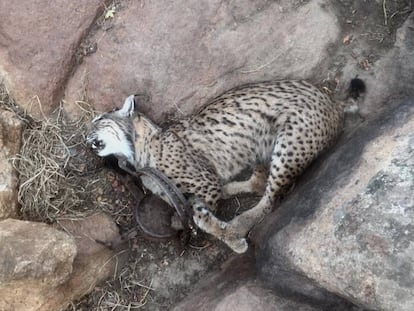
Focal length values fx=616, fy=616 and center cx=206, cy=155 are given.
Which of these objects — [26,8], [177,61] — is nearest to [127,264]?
[177,61]

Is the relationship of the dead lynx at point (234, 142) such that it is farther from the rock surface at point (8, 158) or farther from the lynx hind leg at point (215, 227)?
the rock surface at point (8, 158)

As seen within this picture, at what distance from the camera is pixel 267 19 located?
15.0 ft

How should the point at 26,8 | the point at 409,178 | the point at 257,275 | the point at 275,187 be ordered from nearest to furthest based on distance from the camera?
the point at 409,178, the point at 257,275, the point at 275,187, the point at 26,8

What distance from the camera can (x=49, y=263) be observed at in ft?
12.1

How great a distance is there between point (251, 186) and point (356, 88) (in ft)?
3.39

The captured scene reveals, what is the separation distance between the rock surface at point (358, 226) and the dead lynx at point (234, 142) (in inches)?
14.9

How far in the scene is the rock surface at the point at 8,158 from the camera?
4145mm

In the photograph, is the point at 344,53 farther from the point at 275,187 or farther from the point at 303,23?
the point at 275,187

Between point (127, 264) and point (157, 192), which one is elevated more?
point (157, 192)

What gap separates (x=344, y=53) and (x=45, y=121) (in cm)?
228

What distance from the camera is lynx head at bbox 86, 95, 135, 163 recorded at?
4434 mm

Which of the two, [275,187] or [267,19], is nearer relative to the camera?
[275,187]

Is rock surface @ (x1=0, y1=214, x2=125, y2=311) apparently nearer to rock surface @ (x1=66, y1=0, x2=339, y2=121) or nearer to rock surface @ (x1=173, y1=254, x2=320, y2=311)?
rock surface @ (x1=173, y1=254, x2=320, y2=311)

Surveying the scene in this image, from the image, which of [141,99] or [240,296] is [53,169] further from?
[240,296]
